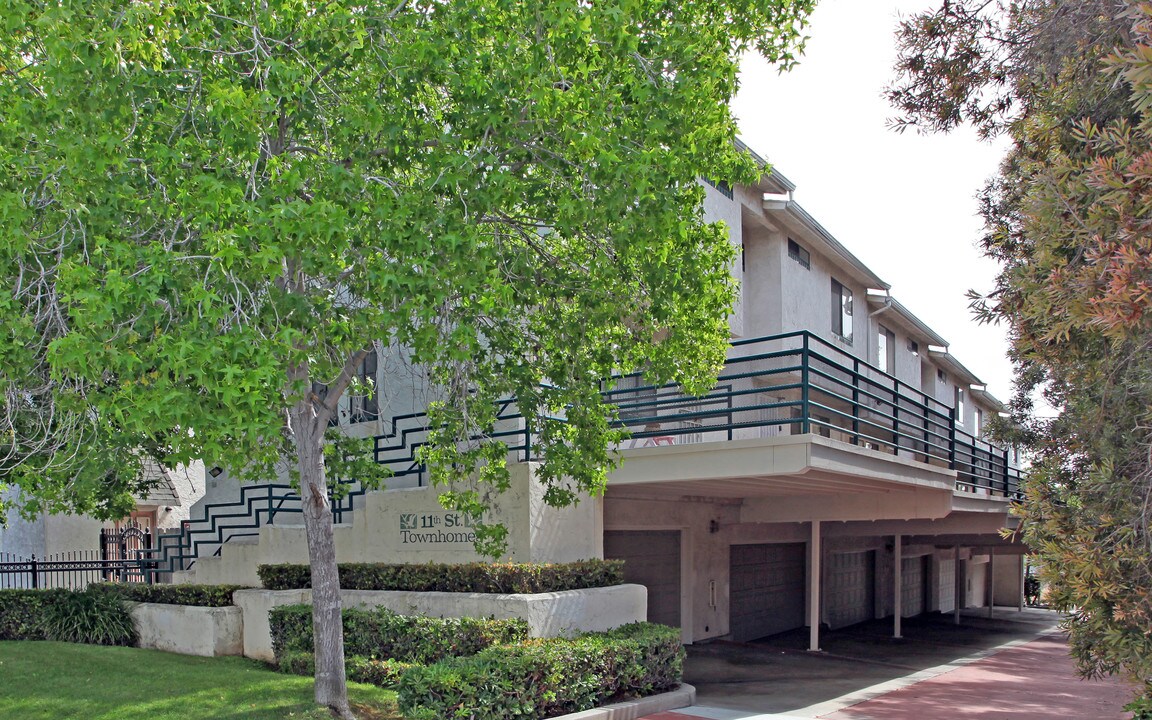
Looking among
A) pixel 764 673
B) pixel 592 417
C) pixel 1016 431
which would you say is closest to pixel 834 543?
pixel 1016 431

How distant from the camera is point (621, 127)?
9.93 m

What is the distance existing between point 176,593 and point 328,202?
35.2 ft

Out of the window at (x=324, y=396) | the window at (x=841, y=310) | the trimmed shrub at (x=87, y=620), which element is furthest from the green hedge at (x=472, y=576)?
the window at (x=841, y=310)

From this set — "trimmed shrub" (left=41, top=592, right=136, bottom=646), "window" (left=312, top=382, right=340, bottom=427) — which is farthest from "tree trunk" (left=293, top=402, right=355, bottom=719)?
"trimmed shrub" (left=41, top=592, right=136, bottom=646)

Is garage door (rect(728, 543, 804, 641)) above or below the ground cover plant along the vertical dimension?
below

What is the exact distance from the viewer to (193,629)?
15.7 metres

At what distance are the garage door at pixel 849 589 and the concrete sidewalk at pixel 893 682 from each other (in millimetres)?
1536

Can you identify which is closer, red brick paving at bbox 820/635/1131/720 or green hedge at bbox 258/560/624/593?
green hedge at bbox 258/560/624/593

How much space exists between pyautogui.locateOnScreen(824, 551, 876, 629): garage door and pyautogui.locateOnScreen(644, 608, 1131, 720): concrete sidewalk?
5.04ft

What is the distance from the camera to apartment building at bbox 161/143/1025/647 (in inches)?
543

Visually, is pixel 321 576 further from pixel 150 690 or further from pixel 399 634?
pixel 150 690

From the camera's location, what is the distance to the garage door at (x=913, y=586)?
32562 mm

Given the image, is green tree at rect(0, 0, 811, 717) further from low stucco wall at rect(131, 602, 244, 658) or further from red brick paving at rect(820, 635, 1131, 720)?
red brick paving at rect(820, 635, 1131, 720)

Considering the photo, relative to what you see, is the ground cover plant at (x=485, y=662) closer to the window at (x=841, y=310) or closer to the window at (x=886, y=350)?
the window at (x=841, y=310)
